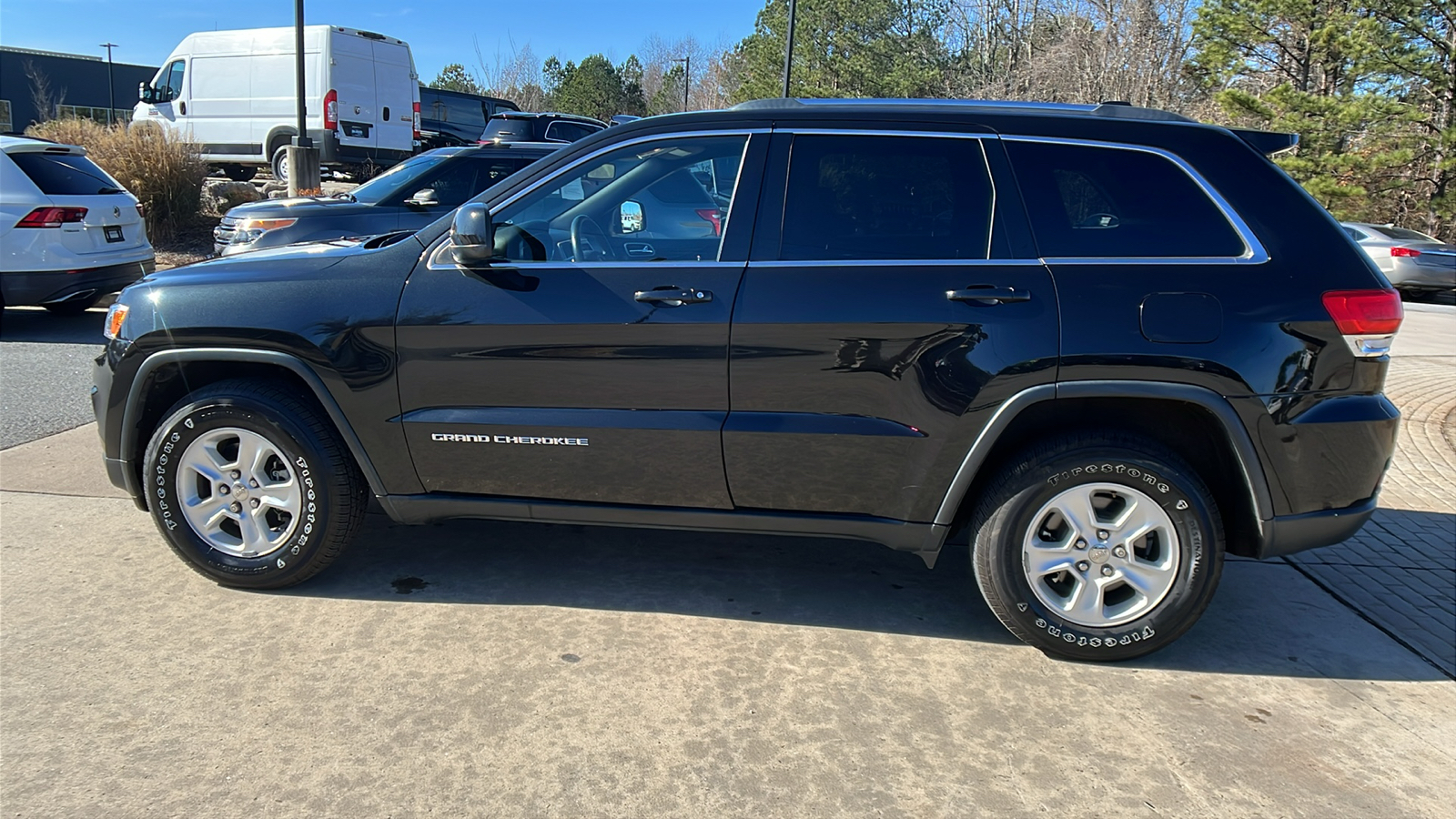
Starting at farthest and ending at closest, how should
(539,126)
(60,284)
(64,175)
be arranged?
(539,126), (64,175), (60,284)

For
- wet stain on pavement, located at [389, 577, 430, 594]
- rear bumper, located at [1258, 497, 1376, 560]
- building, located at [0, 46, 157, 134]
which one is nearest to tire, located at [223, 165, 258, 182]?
wet stain on pavement, located at [389, 577, 430, 594]

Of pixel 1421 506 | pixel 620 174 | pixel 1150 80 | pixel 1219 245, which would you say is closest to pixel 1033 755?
pixel 1219 245

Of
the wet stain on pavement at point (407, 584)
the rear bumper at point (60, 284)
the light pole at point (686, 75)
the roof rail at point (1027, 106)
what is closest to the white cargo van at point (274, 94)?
the rear bumper at point (60, 284)

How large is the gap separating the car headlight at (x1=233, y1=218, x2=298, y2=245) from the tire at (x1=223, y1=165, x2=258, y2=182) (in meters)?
13.2

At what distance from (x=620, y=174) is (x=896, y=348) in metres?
1.32

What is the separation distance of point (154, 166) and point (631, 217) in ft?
37.7

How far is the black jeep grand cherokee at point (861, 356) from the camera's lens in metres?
3.32

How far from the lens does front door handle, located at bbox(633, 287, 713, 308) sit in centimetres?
349

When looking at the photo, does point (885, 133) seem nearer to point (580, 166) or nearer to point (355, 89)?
point (580, 166)

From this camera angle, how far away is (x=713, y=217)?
364 centimetres

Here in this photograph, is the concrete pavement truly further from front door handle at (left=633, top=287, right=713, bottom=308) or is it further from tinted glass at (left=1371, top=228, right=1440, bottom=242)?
tinted glass at (left=1371, top=228, right=1440, bottom=242)

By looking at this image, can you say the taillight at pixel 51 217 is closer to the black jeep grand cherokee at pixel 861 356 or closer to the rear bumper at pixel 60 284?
the rear bumper at pixel 60 284

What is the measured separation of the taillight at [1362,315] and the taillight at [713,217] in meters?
2.04

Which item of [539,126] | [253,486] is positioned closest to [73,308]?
[253,486]
